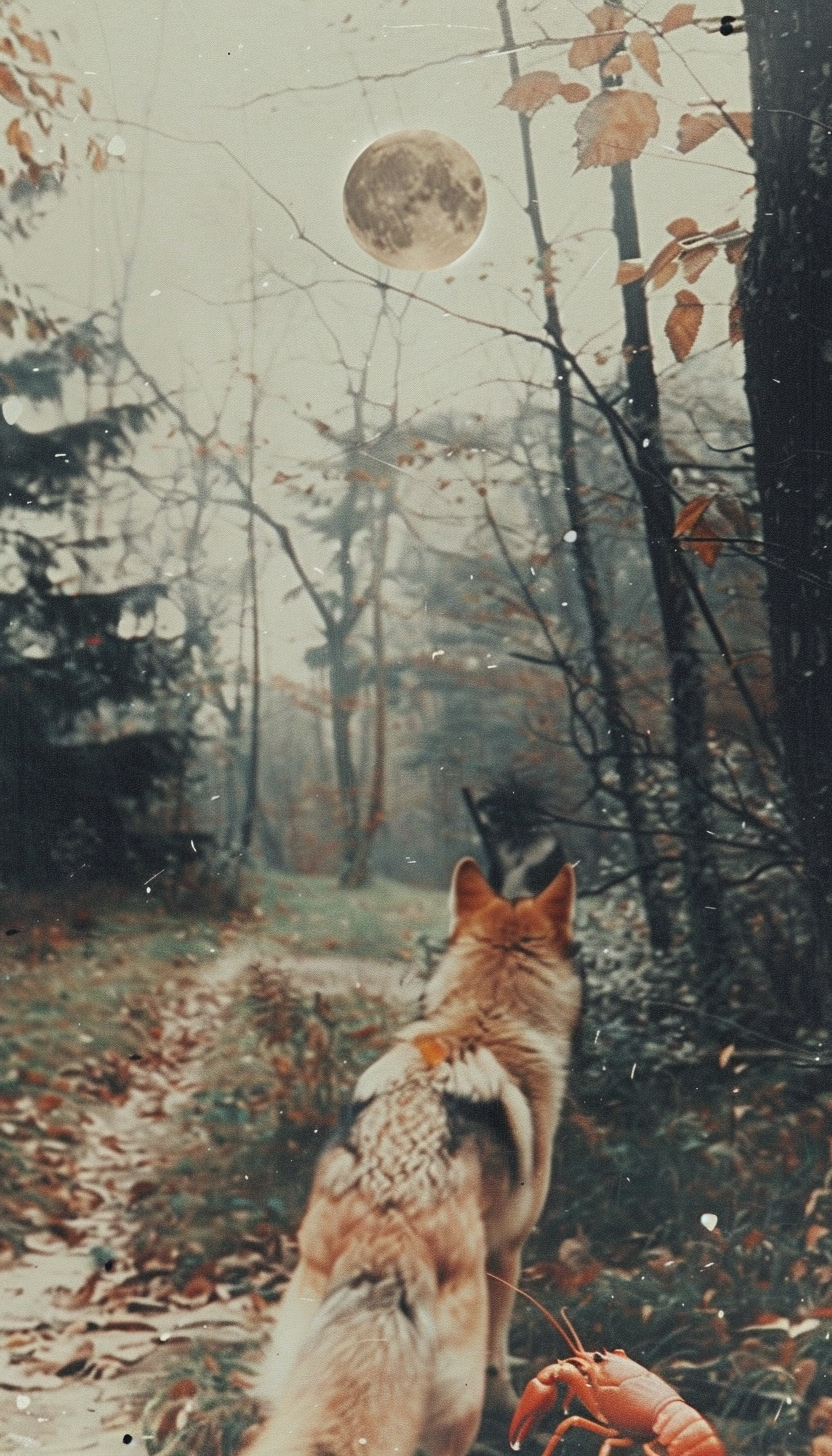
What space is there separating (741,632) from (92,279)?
6.75 feet

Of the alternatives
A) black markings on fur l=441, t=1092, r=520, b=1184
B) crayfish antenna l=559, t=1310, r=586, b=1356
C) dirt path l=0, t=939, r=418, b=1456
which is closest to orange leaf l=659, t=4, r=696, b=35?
dirt path l=0, t=939, r=418, b=1456

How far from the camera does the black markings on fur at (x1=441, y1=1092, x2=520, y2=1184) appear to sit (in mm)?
2689

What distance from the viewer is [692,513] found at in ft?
9.16

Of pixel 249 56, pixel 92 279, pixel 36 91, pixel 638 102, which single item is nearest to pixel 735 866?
pixel 638 102

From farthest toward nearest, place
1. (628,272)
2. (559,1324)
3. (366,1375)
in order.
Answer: (628,272) < (559,1324) < (366,1375)

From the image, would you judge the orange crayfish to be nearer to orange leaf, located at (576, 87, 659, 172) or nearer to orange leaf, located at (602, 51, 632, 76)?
orange leaf, located at (576, 87, 659, 172)

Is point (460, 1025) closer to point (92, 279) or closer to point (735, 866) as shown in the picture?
point (735, 866)

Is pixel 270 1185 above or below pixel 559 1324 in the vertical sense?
above

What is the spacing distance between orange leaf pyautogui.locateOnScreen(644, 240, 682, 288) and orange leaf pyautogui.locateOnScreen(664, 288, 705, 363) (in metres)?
0.06

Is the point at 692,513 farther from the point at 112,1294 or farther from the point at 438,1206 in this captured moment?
the point at 112,1294

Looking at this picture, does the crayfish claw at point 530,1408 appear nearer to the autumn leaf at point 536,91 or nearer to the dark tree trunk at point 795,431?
the dark tree trunk at point 795,431

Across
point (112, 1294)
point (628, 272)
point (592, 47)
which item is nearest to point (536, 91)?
point (592, 47)

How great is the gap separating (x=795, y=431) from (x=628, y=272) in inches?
25.0

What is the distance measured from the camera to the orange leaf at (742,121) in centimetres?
275
